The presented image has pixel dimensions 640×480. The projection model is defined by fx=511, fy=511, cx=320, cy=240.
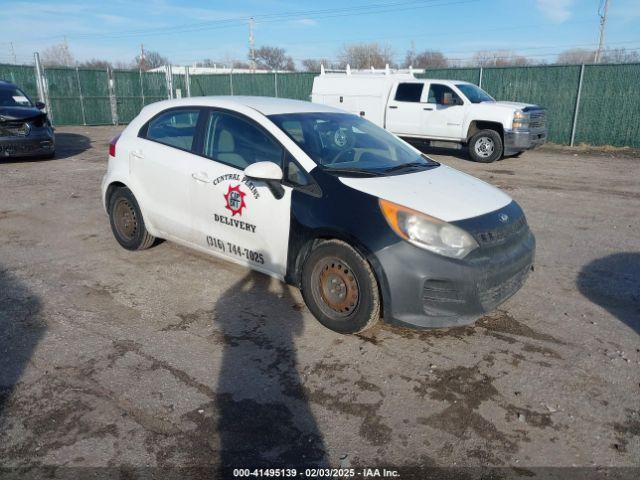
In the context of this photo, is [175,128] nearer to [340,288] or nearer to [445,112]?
[340,288]

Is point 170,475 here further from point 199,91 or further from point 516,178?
point 199,91

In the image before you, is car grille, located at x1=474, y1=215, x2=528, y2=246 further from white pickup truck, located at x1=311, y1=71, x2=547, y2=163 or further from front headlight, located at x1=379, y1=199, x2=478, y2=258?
white pickup truck, located at x1=311, y1=71, x2=547, y2=163

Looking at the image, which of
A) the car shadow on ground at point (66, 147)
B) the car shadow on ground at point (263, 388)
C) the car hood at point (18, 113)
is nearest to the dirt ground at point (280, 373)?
the car shadow on ground at point (263, 388)

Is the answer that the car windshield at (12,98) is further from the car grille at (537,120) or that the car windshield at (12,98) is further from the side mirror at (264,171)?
the car grille at (537,120)

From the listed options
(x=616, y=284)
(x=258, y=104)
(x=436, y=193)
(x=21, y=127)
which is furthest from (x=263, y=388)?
(x=21, y=127)

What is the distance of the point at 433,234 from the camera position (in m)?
3.48

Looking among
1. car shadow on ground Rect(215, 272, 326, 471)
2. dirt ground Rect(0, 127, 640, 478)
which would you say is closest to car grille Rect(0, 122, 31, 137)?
dirt ground Rect(0, 127, 640, 478)

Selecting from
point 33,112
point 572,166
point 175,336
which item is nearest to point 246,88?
point 33,112

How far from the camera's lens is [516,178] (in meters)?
10.8

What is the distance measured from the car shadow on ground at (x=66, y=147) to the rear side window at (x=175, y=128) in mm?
8692

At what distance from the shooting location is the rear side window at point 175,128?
15.6 ft

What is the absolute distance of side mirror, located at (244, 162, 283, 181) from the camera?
3.84 m

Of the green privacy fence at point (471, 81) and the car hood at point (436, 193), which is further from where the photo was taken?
the green privacy fence at point (471, 81)

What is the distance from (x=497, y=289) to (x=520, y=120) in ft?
32.6
